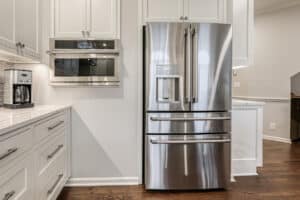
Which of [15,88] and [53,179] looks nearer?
[53,179]

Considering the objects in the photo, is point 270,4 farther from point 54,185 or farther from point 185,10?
point 54,185

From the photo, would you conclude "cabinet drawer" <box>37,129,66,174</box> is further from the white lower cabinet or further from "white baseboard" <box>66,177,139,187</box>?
"white baseboard" <box>66,177,139,187</box>

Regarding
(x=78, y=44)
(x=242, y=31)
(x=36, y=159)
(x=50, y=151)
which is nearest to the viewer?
(x=36, y=159)

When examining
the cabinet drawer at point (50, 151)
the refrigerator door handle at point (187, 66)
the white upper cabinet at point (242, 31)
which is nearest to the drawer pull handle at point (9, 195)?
the cabinet drawer at point (50, 151)

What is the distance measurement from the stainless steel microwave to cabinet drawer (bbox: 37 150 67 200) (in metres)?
0.80

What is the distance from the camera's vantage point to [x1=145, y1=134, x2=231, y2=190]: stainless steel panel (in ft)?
8.79

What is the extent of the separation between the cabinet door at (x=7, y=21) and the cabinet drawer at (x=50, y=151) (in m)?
0.86

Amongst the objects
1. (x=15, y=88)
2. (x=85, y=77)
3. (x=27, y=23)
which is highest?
(x=27, y=23)

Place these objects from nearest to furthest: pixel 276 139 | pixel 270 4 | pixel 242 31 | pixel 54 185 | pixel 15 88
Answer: pixel 54 185 → pixel 15 88 → pixel 242 31 → pixel 270 4 → pixel 276 139

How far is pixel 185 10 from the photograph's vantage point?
2.93 meters

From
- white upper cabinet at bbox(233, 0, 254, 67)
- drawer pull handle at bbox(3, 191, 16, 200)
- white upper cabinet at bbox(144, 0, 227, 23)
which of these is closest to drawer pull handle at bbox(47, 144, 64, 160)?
drawer pull handle at bbox(3, 191, 16, 200)

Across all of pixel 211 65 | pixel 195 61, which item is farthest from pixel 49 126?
pixel 211 65

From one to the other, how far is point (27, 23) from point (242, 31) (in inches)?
93.2

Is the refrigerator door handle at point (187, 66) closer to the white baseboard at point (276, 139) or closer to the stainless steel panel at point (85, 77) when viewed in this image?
the stainless steel panel at point (85, 77)
